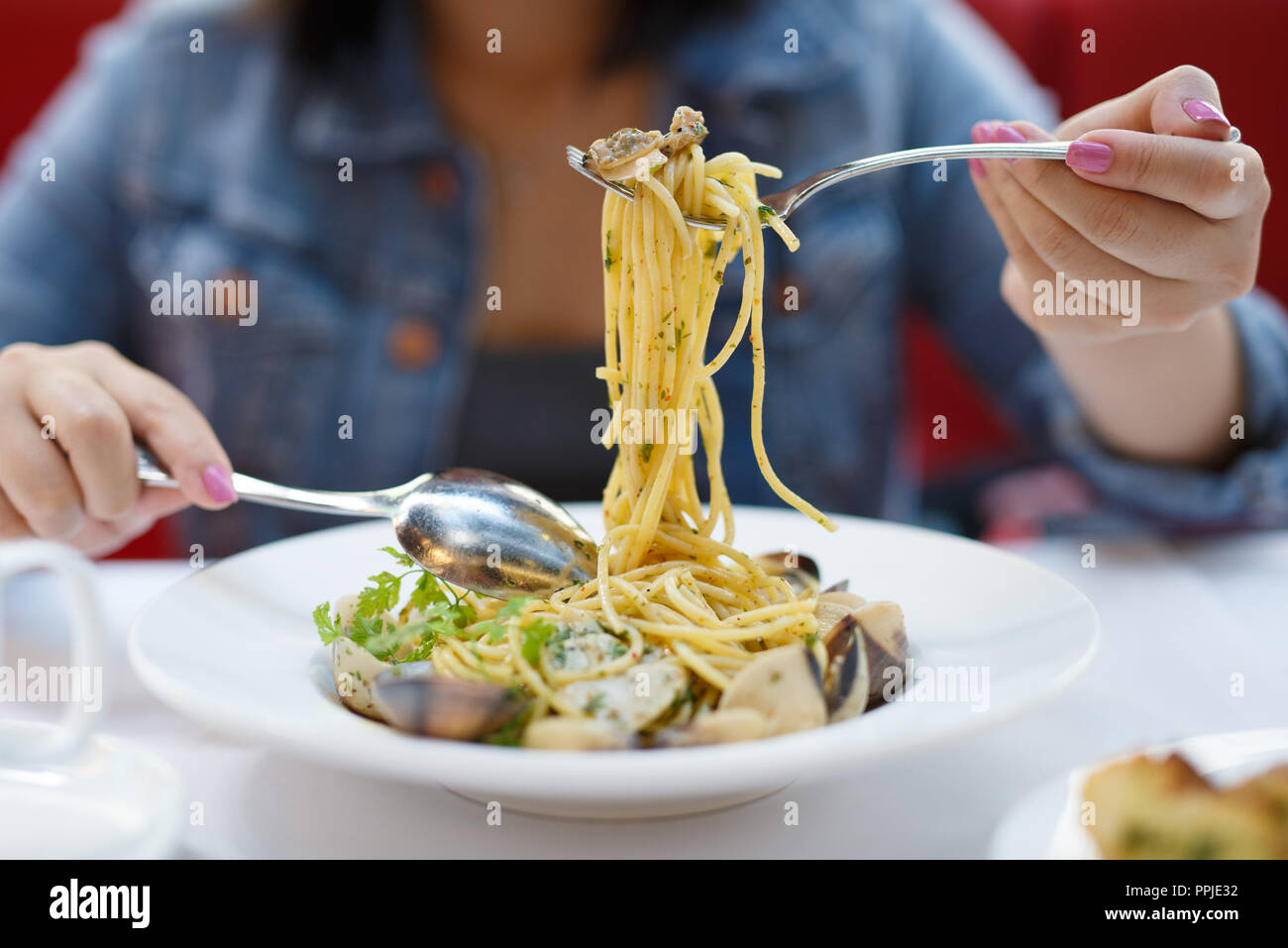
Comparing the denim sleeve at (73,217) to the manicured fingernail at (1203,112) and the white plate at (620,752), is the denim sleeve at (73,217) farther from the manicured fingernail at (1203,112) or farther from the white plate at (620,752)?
the manicured fingernail at (1203,112)

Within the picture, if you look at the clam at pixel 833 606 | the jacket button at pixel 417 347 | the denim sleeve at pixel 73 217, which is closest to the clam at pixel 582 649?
the clam at pixel 833 606

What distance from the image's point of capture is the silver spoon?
1674 mm

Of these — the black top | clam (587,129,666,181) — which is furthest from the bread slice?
the black top

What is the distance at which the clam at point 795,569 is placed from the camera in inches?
69.1

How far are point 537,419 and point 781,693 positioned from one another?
6.95ft

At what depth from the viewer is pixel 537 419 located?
321cm

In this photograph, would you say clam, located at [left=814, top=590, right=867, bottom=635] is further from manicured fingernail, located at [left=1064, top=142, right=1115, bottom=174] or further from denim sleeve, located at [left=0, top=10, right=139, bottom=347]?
denim sleeve, located at [left=0, top=10, right=139, bottom=347]

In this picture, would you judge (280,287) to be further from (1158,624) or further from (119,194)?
(1158,624)

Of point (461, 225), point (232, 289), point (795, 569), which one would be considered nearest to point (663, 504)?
point (795, 569)

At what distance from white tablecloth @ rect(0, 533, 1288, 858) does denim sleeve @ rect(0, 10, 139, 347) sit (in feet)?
5.81

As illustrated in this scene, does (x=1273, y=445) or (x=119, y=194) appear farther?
(x=119, y=194)
